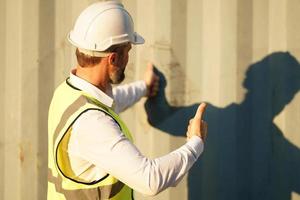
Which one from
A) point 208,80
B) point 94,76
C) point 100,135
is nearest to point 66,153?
point 100,135

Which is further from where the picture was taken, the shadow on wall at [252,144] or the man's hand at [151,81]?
the man's hand at [151,81]

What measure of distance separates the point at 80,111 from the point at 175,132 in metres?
0.80

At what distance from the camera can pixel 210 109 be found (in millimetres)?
2645

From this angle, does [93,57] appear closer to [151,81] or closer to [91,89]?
[91,89]

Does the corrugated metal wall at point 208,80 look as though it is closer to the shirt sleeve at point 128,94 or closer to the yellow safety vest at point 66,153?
the shirt sleeve at point 128,94

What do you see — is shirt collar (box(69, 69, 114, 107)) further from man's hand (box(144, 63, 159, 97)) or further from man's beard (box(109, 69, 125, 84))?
man's hand (box(144, 63, 159, 97))

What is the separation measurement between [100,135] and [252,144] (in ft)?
3.07

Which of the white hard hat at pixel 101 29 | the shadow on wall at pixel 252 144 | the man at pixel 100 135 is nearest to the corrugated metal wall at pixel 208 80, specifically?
the shadow on wall at pixel 252 144

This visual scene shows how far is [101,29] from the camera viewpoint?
2.09m

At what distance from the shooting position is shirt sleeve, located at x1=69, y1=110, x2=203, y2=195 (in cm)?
190

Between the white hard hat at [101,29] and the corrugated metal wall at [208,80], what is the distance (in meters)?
0.59

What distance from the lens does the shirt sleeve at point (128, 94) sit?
8.71 ft

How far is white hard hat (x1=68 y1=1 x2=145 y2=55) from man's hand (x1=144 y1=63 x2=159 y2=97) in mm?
572

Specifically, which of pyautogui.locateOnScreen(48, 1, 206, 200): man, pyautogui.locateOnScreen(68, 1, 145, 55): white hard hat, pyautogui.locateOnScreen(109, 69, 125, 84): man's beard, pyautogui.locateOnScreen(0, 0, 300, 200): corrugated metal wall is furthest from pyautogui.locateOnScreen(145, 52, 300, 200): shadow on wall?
pyautogui.locateOnScreen(68, 1, 145, 55): white hard hat
